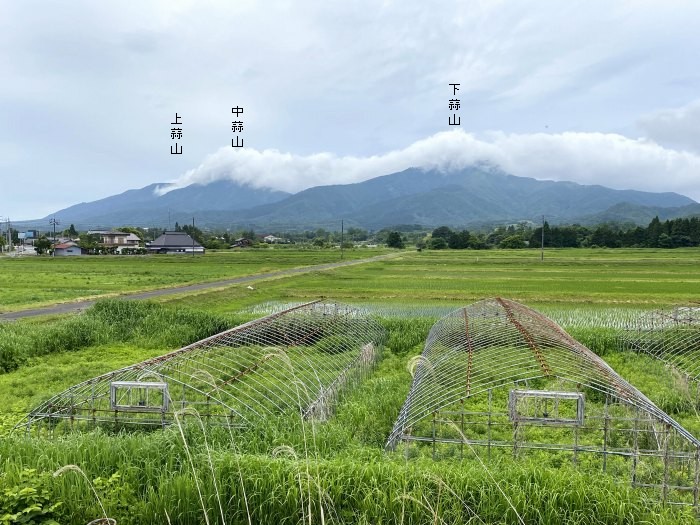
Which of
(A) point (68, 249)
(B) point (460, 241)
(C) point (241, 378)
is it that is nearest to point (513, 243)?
(B) point (460, 241)

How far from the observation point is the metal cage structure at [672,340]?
12.4 metres

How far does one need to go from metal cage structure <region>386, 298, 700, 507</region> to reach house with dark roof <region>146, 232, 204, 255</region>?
7881cm

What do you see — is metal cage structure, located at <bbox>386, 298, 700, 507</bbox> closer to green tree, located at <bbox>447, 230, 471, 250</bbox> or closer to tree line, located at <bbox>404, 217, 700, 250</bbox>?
tree line, located at <bbox>404, 217, 700, 250</bbox>

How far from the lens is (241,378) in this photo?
32.0 ft

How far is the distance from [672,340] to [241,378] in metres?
12.0

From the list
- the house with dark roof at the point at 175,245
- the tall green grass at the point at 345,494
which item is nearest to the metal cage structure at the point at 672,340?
the tall green grass at the point at 345,494

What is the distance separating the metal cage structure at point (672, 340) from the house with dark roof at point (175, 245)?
76.6 meters

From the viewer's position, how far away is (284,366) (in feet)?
34.8

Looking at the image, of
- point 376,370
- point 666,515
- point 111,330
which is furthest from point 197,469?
point 111,330

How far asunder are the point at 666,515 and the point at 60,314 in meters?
20.4

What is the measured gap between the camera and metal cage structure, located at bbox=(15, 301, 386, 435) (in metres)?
6.87

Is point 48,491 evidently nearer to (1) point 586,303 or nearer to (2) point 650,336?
(2) point 650,336

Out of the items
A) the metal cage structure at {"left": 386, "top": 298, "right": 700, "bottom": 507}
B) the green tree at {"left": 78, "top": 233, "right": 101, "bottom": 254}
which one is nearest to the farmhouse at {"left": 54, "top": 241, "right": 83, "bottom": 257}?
the green tree at {"left": 78, "top": 233, "right": 101, "bottom": 254}

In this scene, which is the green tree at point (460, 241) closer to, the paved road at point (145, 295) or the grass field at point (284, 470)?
the paved road at point (145, 295)
